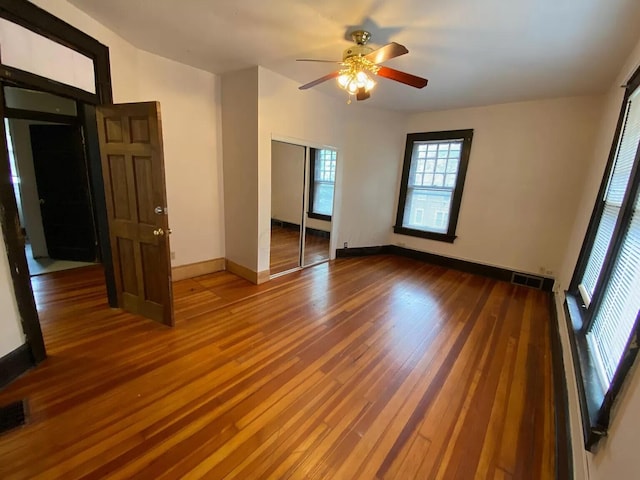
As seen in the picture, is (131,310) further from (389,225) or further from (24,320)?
(389,225)

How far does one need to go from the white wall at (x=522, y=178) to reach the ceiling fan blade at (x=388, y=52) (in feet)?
9.68

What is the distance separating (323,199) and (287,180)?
2.47 feet

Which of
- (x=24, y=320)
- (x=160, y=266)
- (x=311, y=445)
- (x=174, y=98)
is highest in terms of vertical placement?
Result: (x=174, y=98)

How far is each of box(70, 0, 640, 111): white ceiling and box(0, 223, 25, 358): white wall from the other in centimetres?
206

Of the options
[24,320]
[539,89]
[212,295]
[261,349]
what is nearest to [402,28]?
[539,89]

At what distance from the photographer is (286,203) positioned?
441cm

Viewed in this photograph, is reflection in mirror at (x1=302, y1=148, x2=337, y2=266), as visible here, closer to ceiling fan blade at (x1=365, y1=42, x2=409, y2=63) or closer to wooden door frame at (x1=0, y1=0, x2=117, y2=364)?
ceiling fan blade at (x1=365, y1=42, x2=409, y2=63)

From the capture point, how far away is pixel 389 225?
5.34 metres

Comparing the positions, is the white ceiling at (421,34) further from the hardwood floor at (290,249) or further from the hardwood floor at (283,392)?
the hardwood floor at (283,392)

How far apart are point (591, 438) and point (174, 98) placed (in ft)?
14.6

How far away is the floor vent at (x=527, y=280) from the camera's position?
393cm

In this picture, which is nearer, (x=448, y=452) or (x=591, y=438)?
(x=591, y=438)

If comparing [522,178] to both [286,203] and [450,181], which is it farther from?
[286,203]

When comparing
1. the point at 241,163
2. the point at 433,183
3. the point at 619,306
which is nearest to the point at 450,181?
the point at 433,183
